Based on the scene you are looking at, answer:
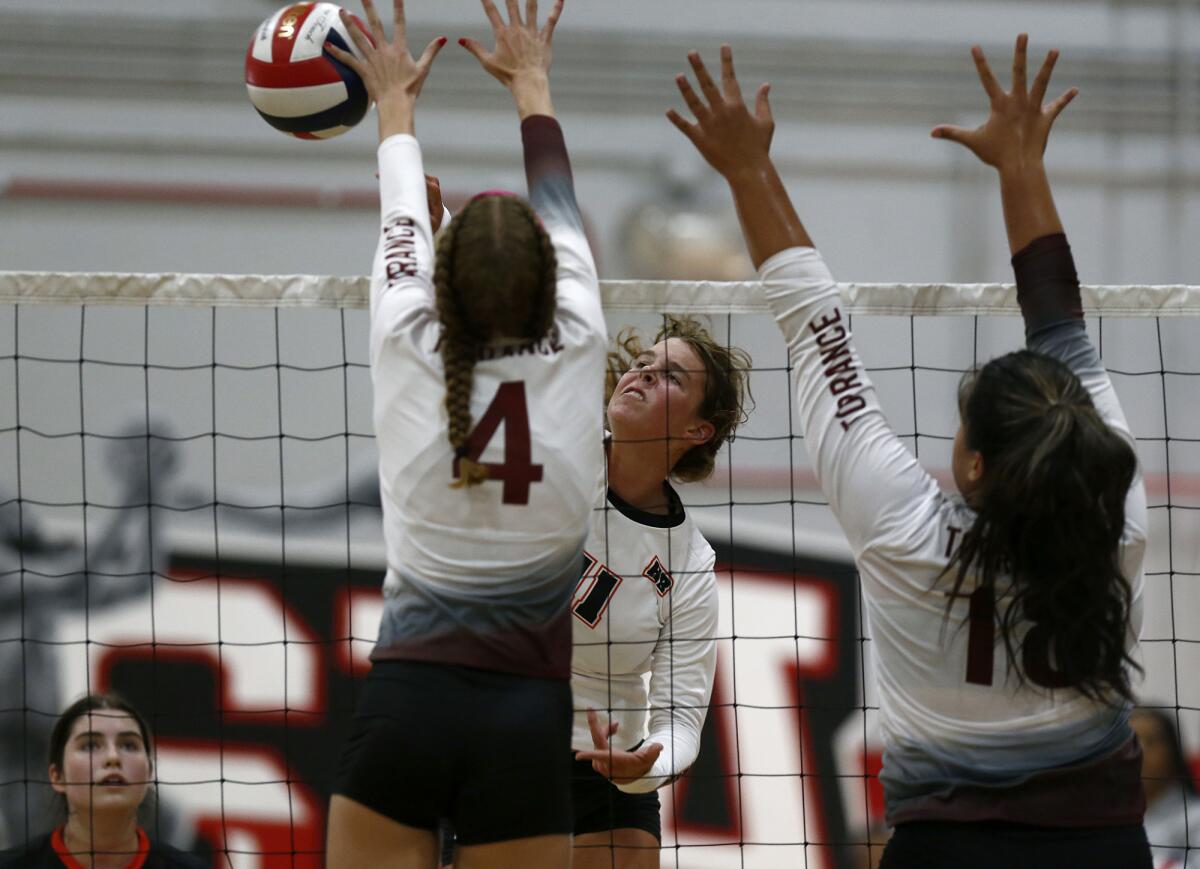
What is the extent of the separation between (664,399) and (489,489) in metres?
1.20

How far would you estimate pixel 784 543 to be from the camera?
7.22 m

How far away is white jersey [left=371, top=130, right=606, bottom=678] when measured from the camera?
2.31 m

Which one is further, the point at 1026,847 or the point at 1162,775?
the point at 1162,775

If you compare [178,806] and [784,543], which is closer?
[178,806]

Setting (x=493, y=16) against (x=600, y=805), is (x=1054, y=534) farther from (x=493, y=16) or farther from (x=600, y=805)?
(x=600, y=805)

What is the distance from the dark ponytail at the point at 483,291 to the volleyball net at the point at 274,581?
4.43 metres

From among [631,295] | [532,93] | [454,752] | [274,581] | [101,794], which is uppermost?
[532,93]

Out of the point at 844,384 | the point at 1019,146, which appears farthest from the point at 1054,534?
the point at 1019,146

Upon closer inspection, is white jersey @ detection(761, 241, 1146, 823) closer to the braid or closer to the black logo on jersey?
the braid

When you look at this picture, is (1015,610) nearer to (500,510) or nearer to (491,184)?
(500,510)

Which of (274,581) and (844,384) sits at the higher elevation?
(844,384)

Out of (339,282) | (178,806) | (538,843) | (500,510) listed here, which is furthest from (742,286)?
(178,806)

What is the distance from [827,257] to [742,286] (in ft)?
13.3

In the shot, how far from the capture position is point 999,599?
223 centimetres
